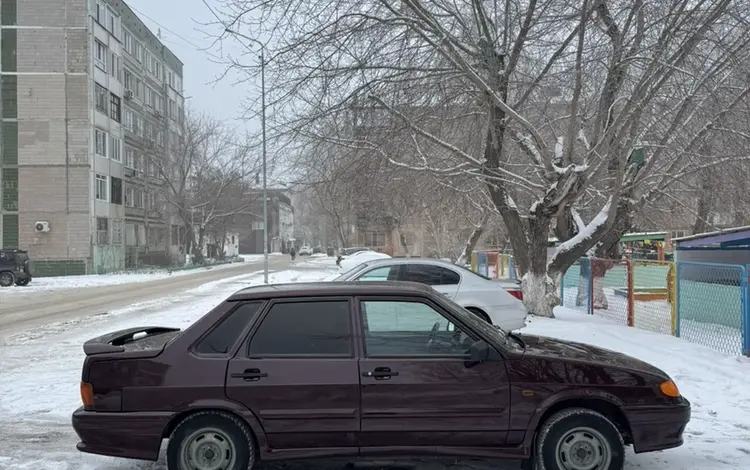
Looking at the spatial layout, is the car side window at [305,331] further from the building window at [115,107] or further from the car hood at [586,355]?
the building window at [115,107]

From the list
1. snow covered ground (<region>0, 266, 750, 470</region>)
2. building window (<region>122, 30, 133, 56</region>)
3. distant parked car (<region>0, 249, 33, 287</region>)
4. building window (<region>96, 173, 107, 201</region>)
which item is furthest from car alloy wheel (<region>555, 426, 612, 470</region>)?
building window (<region>122, 30, 133, 56</region>)

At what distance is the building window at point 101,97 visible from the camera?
39.9 m

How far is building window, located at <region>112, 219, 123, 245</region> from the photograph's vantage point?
43.3 m

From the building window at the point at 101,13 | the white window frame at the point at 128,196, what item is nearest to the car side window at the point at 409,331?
the building window at the point at 101,13

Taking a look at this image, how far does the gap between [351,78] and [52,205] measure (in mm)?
34364

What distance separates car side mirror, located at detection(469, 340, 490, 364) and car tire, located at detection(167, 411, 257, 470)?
1.69m

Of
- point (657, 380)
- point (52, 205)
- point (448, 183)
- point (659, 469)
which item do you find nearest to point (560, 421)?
point (657, 380)

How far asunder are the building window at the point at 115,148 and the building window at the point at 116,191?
61.8 inches

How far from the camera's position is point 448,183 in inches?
583

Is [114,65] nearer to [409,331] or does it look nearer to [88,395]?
[88,395]

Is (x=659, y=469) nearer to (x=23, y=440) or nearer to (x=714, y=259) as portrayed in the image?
(x=23, y=440)

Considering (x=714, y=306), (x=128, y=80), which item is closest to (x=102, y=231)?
(x=128, y=80)

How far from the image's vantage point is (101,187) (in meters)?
41.0

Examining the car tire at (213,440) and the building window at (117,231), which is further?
the building window at (117,231)
